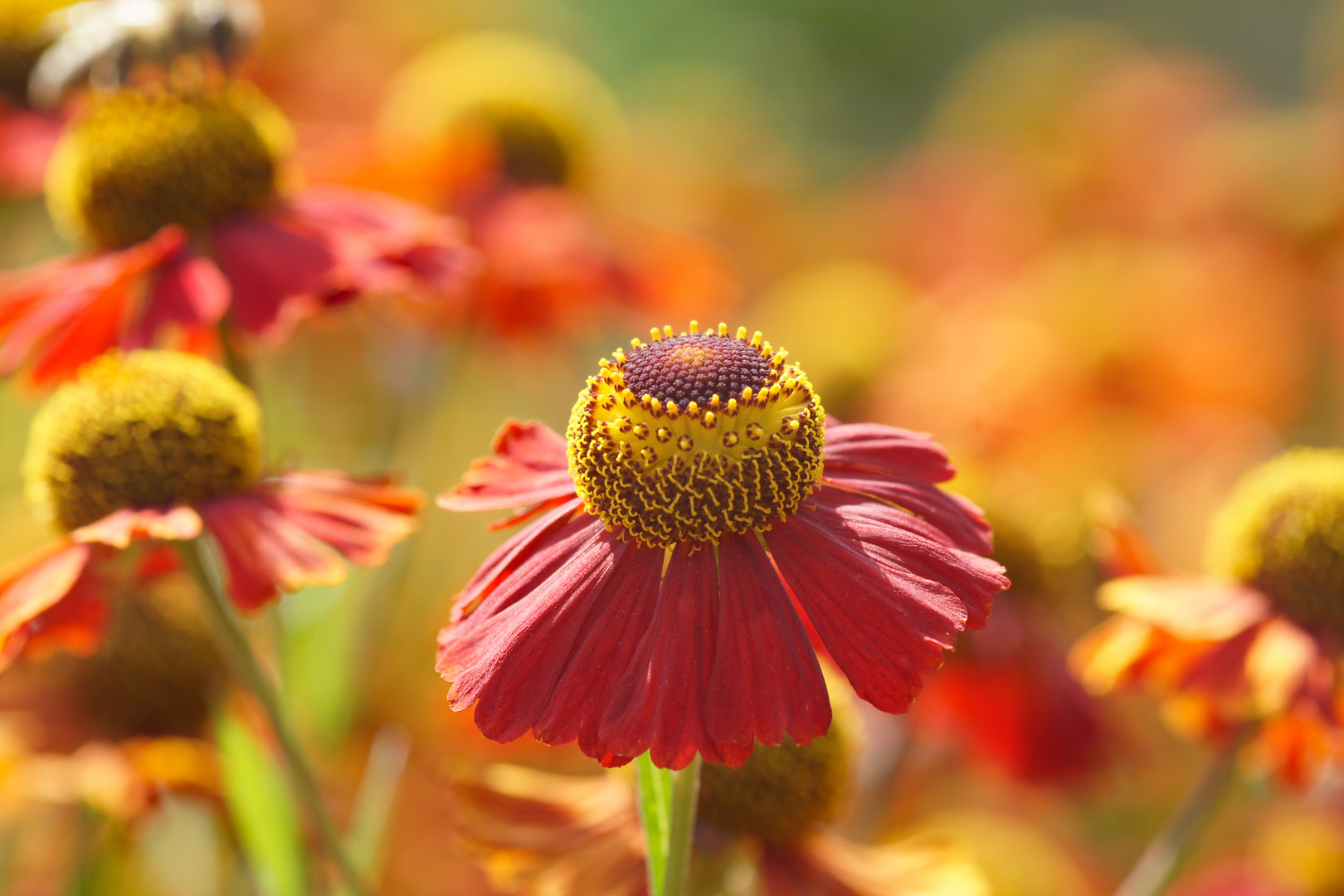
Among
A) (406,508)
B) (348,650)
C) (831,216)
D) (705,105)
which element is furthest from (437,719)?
(705,105)

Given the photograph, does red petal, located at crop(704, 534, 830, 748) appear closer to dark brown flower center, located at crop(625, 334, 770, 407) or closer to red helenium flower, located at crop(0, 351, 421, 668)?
dark brown flower center, located at crop(625, 334, 770, 407)

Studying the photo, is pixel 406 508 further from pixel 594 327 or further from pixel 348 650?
pixel 594 327

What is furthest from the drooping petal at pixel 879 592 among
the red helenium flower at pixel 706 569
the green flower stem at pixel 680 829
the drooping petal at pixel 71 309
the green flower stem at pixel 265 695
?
the drooping petal at pixel 71 309

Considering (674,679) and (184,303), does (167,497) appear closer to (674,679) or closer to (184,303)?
(184,303)

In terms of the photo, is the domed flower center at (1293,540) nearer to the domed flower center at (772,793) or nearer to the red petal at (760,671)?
the domed flower center at (772,793)

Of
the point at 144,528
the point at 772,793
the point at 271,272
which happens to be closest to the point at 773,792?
the point at 772,793

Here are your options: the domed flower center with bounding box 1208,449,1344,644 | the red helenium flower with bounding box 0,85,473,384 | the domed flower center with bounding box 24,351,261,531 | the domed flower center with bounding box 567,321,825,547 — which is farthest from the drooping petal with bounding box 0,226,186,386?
the domed flower center with bounding box 1208,449,1344,644

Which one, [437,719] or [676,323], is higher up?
[676,323]
